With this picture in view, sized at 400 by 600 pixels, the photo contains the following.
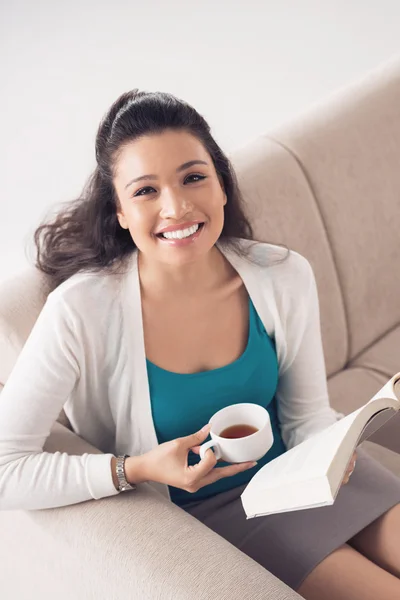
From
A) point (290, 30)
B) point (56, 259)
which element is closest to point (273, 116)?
point (290, 30)

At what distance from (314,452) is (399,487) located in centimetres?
40

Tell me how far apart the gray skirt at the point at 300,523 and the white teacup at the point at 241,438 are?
24 cm

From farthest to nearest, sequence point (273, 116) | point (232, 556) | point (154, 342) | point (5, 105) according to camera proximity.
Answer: point (5, 105) < point (273, 116) < point (154, 342) < point (232, 556)

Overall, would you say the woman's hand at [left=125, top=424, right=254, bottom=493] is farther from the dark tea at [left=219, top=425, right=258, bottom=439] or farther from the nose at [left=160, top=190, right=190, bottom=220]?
the nose at [left=160, top=190, right=190, bottom=220]

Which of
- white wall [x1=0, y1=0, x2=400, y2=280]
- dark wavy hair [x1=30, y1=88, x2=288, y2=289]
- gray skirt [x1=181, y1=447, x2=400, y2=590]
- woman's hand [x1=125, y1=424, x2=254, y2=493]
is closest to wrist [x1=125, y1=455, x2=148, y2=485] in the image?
woman's hand [x1=125, y1=424, x2=254, y2=493]

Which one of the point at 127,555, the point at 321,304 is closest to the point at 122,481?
the point at 127,555

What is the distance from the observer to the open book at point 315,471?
3.85ft

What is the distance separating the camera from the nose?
1399 millimetres

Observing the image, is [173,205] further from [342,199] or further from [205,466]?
[342,199]

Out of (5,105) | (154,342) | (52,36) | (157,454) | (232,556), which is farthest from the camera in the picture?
(52,36)

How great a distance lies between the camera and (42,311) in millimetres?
1479

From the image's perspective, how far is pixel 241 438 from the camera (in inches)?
51.6

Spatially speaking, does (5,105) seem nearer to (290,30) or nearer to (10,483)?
(290,30)

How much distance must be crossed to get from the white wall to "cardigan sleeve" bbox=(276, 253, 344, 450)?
1864 mm
